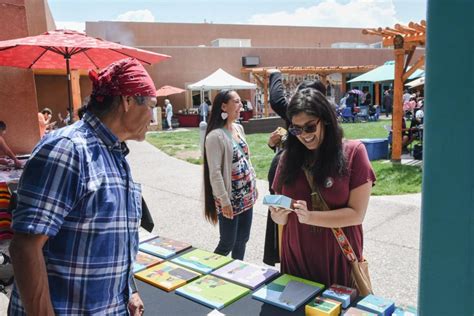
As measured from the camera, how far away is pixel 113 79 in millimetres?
1527

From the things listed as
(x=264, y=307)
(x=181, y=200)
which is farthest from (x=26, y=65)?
(x=264, y=307)

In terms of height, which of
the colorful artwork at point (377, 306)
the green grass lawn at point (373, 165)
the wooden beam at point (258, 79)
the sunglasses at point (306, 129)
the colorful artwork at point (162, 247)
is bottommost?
the green grass lawn at point (373, 165)

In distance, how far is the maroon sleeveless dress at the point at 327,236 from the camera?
2.19 meters

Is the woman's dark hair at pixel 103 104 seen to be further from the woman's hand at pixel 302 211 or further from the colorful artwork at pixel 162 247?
the colorful artwork at pixel 162 247

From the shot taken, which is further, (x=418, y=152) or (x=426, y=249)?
(x=418, y=152)

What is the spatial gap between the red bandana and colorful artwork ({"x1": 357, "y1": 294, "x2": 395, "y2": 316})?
1.34m

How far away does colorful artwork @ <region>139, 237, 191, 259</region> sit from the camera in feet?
8.62

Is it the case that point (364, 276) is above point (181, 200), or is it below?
above

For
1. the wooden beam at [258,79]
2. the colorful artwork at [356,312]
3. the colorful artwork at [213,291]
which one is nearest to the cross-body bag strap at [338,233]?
the colorful artwork at [356,312]

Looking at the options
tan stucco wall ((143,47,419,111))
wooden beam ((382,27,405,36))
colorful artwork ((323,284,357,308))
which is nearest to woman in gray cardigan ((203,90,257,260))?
colorful artwork ((323,284,357,308))

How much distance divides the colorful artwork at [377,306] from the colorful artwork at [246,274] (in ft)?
1.74

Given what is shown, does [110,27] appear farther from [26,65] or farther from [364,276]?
[364,276]

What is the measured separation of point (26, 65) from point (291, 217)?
14.3 feet

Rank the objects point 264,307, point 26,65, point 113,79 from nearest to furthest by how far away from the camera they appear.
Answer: point 113,79 < point 264,307 < point 26,65
